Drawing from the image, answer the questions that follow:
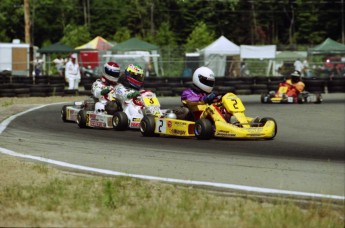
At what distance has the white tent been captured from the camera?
37.0m

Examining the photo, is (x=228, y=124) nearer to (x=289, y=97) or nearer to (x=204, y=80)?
(x=204, y=80)

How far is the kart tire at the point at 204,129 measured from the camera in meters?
11.5

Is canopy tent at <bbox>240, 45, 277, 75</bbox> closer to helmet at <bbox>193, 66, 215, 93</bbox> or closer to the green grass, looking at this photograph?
helmet at <bbox>193, 66, 215, 93</bbox>

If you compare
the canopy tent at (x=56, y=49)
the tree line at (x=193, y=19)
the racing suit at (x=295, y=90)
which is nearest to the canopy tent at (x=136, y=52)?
the canopy tent at (x=56, y=49)

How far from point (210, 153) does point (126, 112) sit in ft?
12.7

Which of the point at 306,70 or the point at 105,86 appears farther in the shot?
the point at 306,70

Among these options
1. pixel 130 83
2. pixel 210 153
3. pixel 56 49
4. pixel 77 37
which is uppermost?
pixel 77 37

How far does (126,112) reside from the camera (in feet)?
44.0

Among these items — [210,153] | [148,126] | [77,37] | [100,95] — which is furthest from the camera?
[77,37]

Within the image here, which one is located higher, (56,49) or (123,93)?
(56,49)

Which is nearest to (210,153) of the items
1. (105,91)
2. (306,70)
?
(105,91)

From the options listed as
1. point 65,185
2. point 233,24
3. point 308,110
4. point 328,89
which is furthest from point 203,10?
point 65,185

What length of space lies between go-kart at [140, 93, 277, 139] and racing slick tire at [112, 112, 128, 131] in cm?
105

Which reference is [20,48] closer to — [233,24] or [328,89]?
[328,89]
